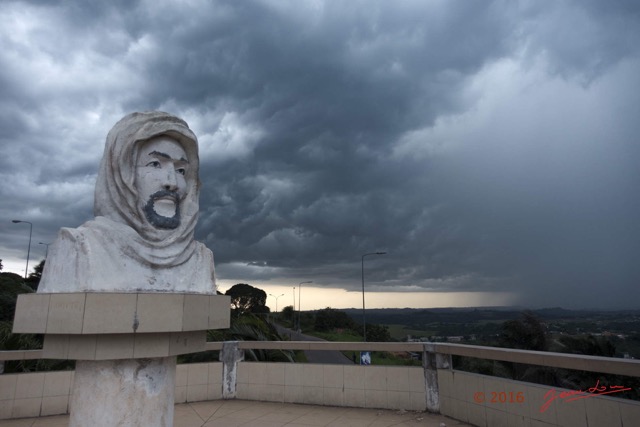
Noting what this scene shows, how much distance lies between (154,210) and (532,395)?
228 inches

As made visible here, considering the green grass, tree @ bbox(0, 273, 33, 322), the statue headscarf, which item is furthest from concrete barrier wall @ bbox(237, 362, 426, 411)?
the green grass

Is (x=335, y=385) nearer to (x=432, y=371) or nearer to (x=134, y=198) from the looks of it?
(x=432, y=371)

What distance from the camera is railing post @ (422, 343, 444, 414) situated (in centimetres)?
798

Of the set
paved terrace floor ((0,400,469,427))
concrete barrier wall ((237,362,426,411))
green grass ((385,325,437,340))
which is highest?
concrete barrier wall ((237,362,426,411))

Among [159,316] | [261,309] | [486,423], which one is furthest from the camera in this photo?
[261,309]

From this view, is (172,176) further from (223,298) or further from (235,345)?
(235,345)

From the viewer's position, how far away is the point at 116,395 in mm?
4691

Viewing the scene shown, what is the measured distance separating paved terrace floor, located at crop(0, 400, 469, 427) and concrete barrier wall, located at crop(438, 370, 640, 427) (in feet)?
1.18

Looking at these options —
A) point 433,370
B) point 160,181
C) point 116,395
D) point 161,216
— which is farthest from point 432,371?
point 160,181

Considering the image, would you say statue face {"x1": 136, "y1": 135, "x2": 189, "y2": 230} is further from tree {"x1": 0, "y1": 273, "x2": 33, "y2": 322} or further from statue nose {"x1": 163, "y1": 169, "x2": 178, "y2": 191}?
tree {"x1": 0, "y1": 273, "x2": 33, "y2": 322}

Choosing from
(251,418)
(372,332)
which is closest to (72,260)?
(251,418)

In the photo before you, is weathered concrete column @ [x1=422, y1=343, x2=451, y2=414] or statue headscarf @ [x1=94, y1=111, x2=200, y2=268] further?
weathered concrete column @ [x1=422, y1=343, x2=451, y2=414]

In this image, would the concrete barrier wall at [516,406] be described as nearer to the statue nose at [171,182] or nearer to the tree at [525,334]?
the statue nose at [171,182]

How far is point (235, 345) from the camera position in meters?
9.41
